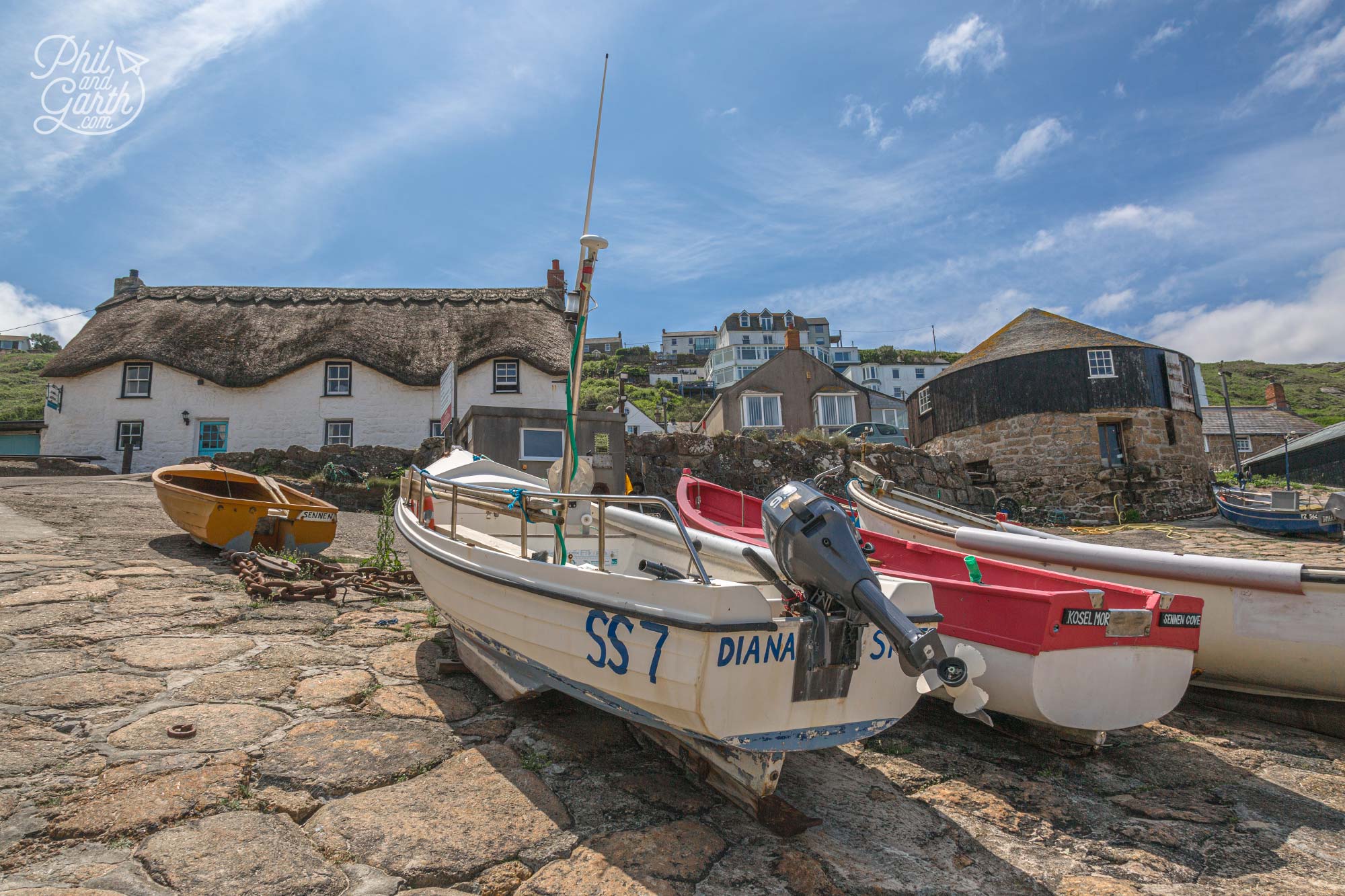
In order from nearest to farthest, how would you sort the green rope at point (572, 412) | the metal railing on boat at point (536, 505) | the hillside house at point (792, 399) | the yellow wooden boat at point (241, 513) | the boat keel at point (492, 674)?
the metal railing on boat at point (536, 505) < the boat keel at point (492, 674) < the green rope at point (572, 412) < the yellow wooden boat at point (241, 513) < the hillside house at point (792, 399)

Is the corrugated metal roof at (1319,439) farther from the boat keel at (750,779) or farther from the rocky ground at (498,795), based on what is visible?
the boat keel at (750,779)

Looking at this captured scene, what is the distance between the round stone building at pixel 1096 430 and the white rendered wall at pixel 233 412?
18.6 m

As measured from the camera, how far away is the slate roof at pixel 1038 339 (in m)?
21.5

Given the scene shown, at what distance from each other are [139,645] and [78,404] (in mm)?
23315

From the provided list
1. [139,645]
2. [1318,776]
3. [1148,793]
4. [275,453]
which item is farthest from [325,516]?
[275,453]

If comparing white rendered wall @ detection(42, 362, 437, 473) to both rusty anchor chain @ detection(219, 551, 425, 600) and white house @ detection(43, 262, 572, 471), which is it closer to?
white house @ detection(43, 262, 572, 471)

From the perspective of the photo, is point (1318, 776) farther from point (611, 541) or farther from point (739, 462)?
point (739, 462)

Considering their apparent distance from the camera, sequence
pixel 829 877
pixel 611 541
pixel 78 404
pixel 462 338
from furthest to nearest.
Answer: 1. pixel 462 338
2. pixel 78 404
3. pixel 611 541
4. pixel 829 877

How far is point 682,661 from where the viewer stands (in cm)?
292

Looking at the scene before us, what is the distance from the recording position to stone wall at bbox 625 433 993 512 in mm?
17453

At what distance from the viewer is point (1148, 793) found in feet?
13.3

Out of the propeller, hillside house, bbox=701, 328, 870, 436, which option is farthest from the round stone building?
the propeller

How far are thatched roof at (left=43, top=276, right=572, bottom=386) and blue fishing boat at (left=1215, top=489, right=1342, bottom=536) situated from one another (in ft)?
60.6

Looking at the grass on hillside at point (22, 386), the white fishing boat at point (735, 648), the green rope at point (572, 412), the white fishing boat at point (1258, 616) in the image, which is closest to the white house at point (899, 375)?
the grass on hillside at point (22, 386)
